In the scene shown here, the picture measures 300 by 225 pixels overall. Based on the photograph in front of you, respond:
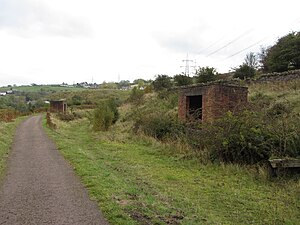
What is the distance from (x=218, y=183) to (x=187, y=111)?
26.7 feet

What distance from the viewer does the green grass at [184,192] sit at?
5.84 m

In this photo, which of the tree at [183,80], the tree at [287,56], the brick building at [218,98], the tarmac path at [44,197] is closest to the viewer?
the tarmac path at [44,197]

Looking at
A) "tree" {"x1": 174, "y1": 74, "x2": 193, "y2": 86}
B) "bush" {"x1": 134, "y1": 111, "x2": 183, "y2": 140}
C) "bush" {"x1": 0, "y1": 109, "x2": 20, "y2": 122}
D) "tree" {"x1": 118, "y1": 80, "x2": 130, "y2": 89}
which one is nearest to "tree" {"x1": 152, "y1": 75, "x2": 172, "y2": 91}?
"tree" {"x1": 174, "y1": 74, "x2": 193, "y2": 86}

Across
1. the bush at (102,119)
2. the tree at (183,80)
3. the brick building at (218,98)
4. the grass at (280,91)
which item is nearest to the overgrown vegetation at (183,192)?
the brick building at (218,98)

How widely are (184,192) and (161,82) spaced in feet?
115

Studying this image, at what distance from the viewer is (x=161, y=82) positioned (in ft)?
139

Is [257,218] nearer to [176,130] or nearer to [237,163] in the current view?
[237,163]

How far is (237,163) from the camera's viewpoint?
10227 millimetres

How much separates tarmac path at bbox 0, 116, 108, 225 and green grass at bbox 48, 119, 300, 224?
0.31 meters

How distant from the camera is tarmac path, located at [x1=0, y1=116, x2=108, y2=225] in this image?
5461 mm

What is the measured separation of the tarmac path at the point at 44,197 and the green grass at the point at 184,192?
310 millimetres

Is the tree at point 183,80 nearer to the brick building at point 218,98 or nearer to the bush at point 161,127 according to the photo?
the bush at point 161,127

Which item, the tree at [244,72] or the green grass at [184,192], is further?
the tree at [244,72]

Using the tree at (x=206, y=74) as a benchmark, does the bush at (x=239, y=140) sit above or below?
below
